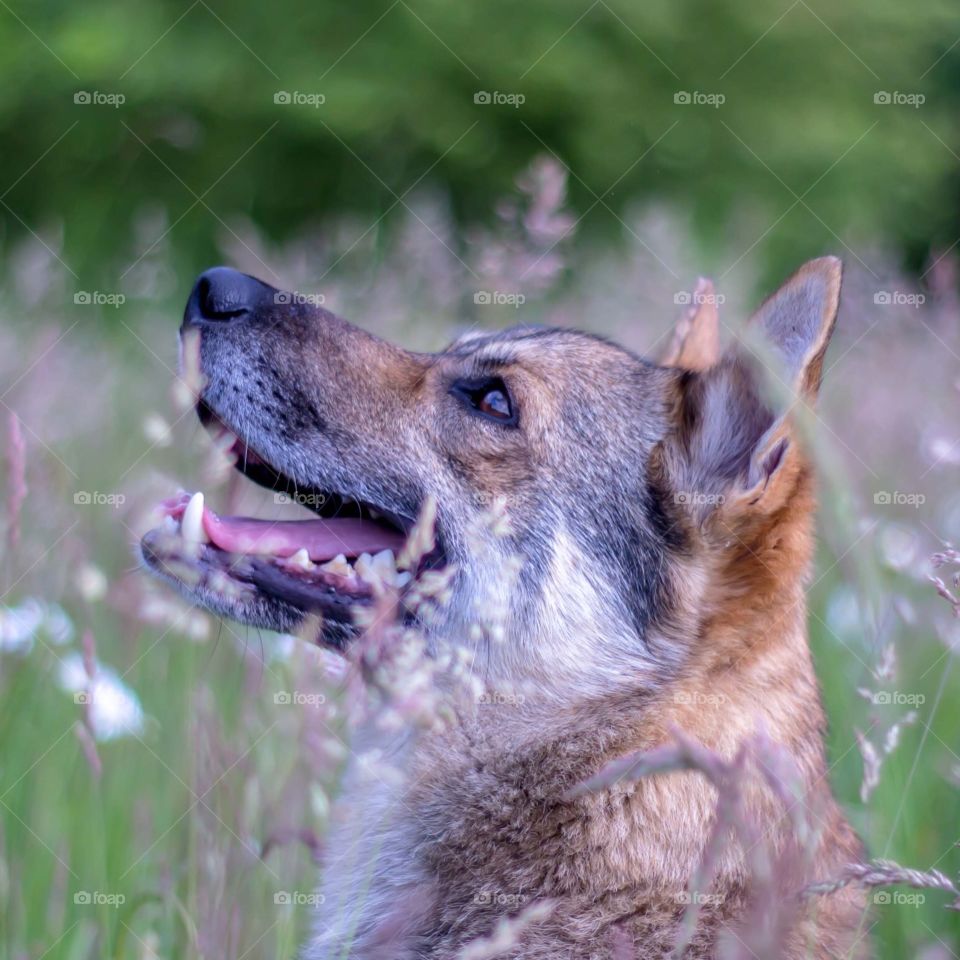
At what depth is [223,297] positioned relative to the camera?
3.10 meters

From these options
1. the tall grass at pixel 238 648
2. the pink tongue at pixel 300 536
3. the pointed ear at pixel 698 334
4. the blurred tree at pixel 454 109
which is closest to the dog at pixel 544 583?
the pink tongue at pixel 300 536

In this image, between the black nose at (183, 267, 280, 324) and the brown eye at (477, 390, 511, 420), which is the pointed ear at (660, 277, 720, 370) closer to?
the brown eye at (477, 390, 511, 420)

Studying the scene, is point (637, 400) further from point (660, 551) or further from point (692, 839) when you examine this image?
point (692, 839)

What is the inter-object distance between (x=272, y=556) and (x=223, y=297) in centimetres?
70

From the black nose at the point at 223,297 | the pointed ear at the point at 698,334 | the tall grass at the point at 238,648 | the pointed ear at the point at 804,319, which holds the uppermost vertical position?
the pointed ear at the point at 804,319

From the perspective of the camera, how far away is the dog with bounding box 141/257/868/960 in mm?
2533

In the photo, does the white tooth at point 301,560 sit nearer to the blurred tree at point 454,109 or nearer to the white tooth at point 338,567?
the white tooth at point 338,567

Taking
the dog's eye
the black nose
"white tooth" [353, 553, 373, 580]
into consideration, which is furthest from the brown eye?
the black nose

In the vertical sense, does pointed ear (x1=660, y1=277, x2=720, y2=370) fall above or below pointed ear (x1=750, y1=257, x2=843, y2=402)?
below

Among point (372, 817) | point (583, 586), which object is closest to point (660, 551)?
point (583, 586)

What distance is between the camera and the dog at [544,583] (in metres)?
2.53

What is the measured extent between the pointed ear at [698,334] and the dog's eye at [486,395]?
2.64ft

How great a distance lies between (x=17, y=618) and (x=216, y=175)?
35.2 feet

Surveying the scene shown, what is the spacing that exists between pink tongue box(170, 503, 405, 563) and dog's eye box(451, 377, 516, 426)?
0.40m
